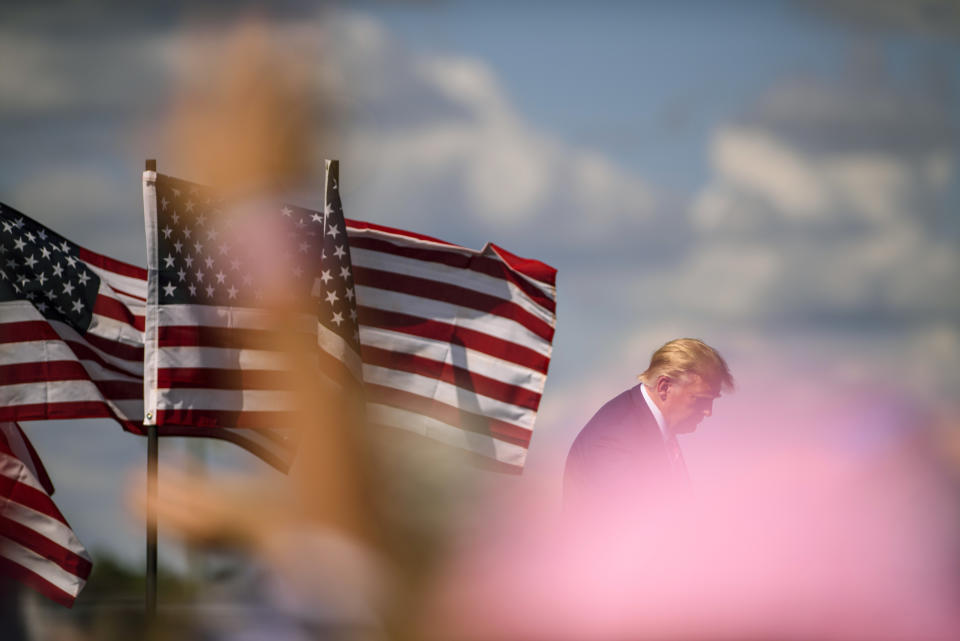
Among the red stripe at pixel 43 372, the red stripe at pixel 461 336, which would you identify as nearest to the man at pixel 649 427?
the red stripe at pixel 461 336

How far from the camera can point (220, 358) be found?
33.6 ft

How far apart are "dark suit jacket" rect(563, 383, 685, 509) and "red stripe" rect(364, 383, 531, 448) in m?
3.33

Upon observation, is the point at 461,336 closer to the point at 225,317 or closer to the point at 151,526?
the point at 225,317

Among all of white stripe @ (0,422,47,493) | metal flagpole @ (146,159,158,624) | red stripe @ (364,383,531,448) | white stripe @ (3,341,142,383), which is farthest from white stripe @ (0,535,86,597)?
red stripe @ (364,383,531,448)

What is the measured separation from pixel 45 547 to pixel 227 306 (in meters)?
2.97

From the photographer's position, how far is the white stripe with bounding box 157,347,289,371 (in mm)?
10078

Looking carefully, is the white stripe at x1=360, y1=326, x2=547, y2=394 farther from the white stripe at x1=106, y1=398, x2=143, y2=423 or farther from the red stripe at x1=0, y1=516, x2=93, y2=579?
the red stripe at x1=0, y1=516, x2=93, y2=579

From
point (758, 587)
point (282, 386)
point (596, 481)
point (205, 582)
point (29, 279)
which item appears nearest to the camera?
point (758, 587)

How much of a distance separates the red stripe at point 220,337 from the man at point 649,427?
3.54 meters

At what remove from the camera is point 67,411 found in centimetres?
1130

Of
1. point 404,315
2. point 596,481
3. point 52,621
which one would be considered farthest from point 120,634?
point 596,481

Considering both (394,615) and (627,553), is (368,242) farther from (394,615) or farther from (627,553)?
(627,553)

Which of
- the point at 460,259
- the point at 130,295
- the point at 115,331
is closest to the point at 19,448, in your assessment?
the point at 115,331

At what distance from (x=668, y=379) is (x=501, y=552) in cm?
255
